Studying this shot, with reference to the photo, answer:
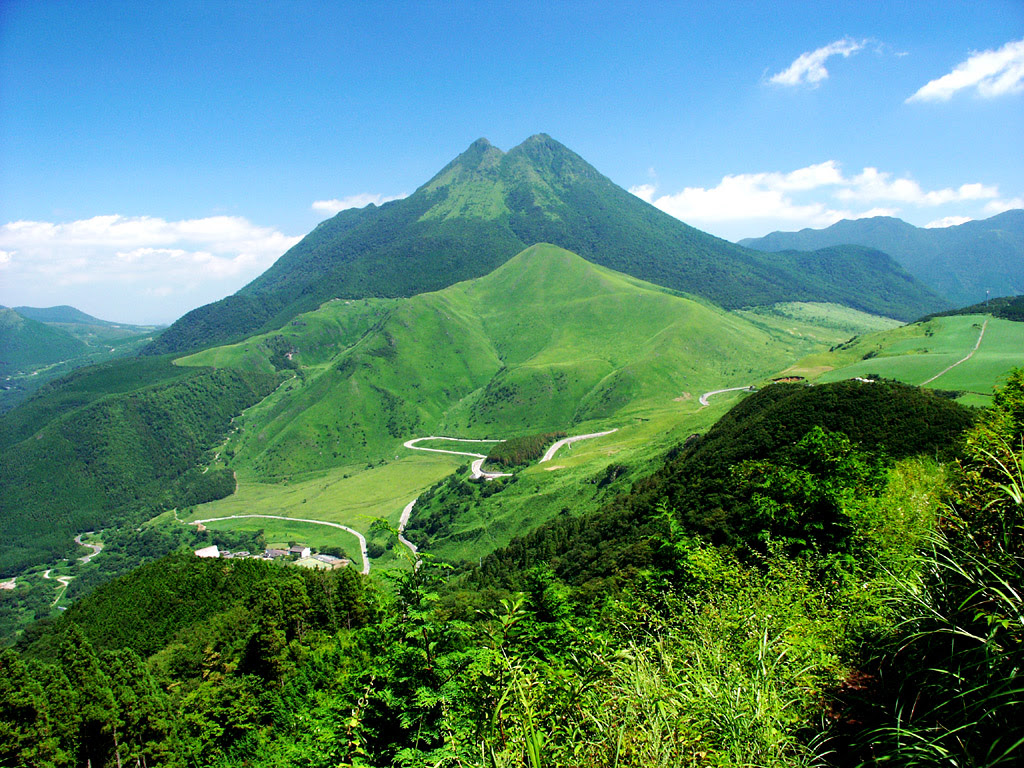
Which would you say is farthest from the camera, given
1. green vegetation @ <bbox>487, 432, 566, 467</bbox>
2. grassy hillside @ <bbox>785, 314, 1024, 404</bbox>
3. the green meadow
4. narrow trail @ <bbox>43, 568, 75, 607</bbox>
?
narrow trail @ <bbox>43, 568, 75, 607</bbox>

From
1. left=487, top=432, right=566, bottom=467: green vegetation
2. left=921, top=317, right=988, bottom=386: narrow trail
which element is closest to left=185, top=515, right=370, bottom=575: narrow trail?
left=487, top=432, right=566, bottom=467: green vegetation

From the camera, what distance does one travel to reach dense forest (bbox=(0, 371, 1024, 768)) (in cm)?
588

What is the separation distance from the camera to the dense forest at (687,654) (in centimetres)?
588

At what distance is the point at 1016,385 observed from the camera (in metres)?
16.6

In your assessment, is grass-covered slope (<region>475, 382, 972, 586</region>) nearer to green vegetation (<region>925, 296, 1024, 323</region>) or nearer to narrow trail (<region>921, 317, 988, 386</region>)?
narrow trail (<region>921, 317, 988, 386</region>)

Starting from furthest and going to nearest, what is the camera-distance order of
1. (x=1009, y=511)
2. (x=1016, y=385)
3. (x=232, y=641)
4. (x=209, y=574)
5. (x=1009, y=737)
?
(x=209, y=574), (x=232, y=641), (x=1016, y=385), (x=1009, y=511), (x=1009, y=737)

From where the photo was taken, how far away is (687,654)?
9.34 metres

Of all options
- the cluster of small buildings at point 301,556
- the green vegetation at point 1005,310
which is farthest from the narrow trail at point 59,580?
the green vegetation at point 1005,310

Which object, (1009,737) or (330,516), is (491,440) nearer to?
(330,516)

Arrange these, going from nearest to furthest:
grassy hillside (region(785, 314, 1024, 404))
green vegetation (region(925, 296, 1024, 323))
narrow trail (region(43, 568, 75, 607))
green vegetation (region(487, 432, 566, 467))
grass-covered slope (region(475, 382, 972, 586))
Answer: grass-covered slope (region(475, 382, 972, 586)), grassy hillside (region(785, 314, 1024, 404)), green vegetation (region(925, 296, 1024, 323)), green vegetation (region(487, 432, 566, 467)), narrow trail (region(43, 568, 75, 607))

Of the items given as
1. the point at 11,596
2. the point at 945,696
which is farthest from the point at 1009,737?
the point at 11,596

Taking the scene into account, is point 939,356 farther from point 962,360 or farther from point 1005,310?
point 1005,310

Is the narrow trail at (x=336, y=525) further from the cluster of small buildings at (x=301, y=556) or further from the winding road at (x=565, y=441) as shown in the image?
the winding road at (x=565, y=441)

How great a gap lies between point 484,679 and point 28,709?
35748mm
